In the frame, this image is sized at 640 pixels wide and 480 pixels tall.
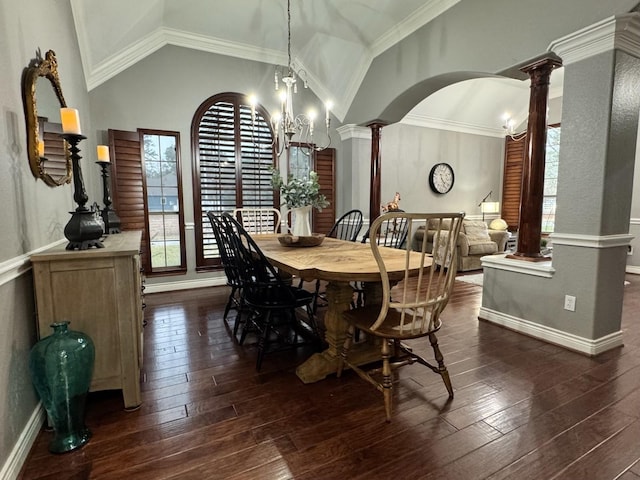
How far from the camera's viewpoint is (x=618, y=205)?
2379 millimetres

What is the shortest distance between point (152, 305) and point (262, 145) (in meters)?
2.46

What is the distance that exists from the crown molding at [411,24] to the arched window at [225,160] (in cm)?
172

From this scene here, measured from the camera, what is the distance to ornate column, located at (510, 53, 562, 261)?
2.70m

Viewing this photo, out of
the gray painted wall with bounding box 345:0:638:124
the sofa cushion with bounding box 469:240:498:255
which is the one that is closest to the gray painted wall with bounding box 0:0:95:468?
the gray painted wall with bounding box 345:0:638:124

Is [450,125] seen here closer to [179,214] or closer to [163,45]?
[163,45]

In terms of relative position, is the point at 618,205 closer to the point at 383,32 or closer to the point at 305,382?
the point at 305,382

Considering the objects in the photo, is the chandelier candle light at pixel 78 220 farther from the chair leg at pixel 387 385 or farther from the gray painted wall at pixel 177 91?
the gray painted wall at pixel 177 91

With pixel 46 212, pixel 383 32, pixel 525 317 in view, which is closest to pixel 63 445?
pixel 46 212

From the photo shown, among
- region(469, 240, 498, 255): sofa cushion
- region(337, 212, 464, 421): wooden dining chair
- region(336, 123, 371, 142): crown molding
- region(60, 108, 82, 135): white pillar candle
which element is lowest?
region(469, 240, 498, 255): sofa cushion

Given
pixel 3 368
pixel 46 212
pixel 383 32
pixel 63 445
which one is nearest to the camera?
pixel 3 368

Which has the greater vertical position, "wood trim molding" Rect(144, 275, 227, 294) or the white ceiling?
the white ceiling

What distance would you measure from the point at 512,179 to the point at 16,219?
777 cm

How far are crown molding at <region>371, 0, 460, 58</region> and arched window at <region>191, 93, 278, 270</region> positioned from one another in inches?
67.7

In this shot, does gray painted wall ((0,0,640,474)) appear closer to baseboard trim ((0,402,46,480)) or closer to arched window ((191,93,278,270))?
baseboard trim ((0,402,46,480))
